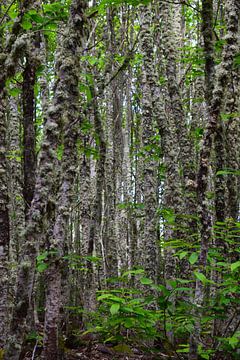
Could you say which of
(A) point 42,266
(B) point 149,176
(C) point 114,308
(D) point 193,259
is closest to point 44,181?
(A) point 42,266

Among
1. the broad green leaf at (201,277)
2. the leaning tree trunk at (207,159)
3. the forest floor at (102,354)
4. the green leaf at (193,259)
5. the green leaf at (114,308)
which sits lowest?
the forest floor at (102,354)

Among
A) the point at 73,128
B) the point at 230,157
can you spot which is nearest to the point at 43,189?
the point at 73,128

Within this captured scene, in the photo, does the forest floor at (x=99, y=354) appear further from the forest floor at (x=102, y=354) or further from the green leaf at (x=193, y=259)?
the green leaf at (x=193, y=259)

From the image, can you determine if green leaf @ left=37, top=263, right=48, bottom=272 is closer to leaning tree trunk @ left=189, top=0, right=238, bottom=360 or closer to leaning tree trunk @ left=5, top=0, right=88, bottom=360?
leaning tree trunk @ left=5, top=0, right=88, bottom=360

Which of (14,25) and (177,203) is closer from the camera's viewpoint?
(14,25)

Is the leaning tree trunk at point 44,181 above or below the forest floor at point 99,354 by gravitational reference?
above

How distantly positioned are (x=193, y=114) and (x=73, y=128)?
6.90m

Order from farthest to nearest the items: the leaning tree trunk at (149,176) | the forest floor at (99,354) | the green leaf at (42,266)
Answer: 1. the leaning tree trunk at (149,176)
2. the forest floor at (99,354)
3. the green leaf at (42,266)

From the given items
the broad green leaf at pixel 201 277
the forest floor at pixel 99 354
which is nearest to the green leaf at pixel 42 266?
the broad green leaf at pixel 201 277

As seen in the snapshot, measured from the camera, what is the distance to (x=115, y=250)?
13273 millimetres

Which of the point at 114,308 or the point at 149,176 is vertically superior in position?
the point at 149,176

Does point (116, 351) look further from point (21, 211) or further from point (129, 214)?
point (129, 214)

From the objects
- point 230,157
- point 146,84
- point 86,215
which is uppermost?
point 146,84

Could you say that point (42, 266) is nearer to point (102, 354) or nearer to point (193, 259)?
point (193, 259)
